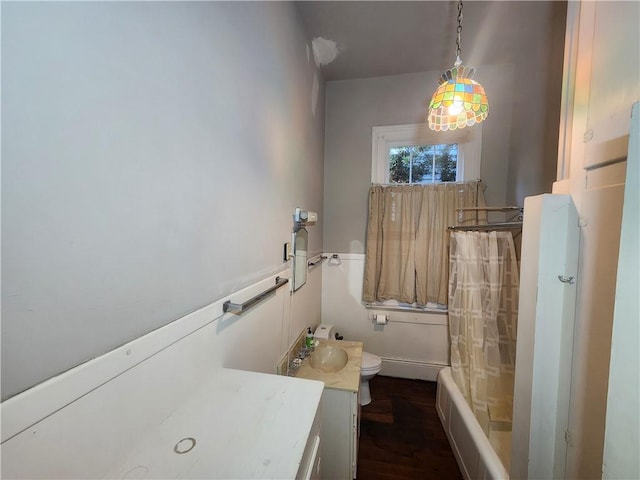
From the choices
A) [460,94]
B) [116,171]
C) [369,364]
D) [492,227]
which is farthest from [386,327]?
[116,171]

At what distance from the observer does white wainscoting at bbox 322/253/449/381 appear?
2.38 m

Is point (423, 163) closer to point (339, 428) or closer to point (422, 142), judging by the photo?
point (422, 142)

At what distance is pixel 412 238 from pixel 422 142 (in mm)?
926

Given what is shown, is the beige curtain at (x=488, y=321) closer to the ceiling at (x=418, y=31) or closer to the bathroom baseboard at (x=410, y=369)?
the bathroom baseboard at (x=410, y=369)

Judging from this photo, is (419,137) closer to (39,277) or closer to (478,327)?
(478,327)

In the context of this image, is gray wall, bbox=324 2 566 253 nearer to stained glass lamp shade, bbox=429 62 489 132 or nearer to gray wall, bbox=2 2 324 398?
stained glass lamp shade, bbox=429 62 489 132

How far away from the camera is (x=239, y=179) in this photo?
1.04 meters

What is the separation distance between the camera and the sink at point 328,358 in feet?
5.55

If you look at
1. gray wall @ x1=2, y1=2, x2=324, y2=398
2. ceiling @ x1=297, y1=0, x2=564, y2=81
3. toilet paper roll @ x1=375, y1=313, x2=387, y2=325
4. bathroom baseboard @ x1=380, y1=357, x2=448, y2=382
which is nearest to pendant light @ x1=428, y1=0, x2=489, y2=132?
ceiling @ x1=297, y1=0, x2=564, y2=81

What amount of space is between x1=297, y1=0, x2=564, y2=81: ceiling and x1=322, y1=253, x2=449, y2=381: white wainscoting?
1805mm

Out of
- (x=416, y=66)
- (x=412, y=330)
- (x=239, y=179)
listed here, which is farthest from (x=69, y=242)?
(x=416, y=66)

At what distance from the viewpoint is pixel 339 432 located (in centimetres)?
138

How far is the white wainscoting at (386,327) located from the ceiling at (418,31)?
5.92ft

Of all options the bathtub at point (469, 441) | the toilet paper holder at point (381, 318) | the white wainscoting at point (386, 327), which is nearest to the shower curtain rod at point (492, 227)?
the white wainscoting at point (386, 327)
